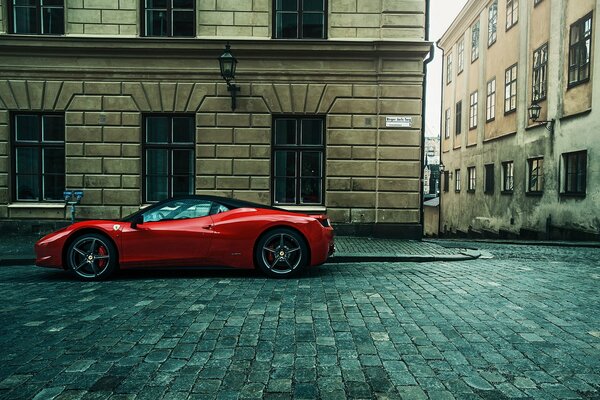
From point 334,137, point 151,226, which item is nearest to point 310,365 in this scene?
point 151,226

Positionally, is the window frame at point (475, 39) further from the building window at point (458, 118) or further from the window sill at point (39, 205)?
the window sill at point (39, 205)

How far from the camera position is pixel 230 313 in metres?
4.96

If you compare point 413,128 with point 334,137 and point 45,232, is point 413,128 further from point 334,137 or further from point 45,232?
point 45,232

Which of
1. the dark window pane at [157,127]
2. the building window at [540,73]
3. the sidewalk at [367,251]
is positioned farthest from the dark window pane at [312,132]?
the building window at [540,73]

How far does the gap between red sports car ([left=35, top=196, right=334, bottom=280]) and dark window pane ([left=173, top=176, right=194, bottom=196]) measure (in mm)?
5731

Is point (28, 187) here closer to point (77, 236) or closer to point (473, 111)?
point (77, 236)

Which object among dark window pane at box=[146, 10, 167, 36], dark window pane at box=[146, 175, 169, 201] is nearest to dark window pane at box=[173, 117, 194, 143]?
dark window pane at box=[146, 175, 169, 201]

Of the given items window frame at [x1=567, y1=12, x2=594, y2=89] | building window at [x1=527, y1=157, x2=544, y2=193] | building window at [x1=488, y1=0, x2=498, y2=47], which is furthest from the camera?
building window at [x1=488, y1=0, x2=498, y2=47]

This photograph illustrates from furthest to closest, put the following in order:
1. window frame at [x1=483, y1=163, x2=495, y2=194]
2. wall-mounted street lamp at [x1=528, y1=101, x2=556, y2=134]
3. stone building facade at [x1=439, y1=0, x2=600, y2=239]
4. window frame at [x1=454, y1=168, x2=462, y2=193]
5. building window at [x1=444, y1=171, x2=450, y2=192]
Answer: building window at [x1=444, y1=171, x2=450, y2=192] → window frame at [x1=454, y1=168, x2=462, y2=193] → window frame at [x1=483, y1=163, x2=495, y2=194] → wall-mounted street lamp at [x1=528, y1=101, x2=556, y2=134] → stone building facade at [x1=439, y1=0, x2=600, y2=239]

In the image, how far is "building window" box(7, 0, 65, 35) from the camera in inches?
500

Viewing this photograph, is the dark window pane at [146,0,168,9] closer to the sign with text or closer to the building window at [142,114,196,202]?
the building window at [142,114,196,202]

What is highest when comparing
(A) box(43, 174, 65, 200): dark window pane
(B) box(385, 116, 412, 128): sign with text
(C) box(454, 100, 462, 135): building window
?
(C) box(454, 100, 462, 135): building window

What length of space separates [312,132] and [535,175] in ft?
36.1

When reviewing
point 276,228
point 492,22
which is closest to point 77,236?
point 276,228
